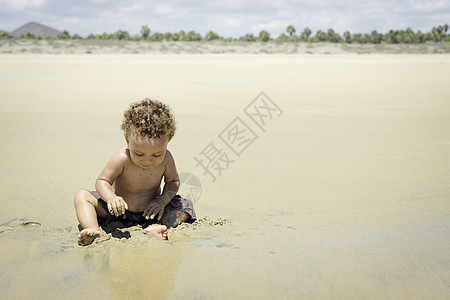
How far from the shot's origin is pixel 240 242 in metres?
1.93

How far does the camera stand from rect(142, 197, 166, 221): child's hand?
2.12 meters

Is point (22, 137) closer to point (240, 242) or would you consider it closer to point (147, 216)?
point (147, 216)

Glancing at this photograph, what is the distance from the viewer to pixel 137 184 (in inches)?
87.9

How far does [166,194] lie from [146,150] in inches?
14.3

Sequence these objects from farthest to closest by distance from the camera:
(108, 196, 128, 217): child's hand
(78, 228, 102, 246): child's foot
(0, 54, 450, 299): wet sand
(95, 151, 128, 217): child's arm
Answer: (95, 151, 128, 217): child's arm, (108, 196, 128, 217): child's hand, (78, 228, 102, 246): child's foot, (0, 54, 450, 299): wet sand

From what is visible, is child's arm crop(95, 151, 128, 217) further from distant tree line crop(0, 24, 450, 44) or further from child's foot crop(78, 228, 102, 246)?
distant tree line crop(0, 24, 450, 44)

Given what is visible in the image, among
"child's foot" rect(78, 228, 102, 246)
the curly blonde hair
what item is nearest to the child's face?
the curly blonde hair

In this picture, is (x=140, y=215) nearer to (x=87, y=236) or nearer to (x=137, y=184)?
Result: (x=137, y=184)

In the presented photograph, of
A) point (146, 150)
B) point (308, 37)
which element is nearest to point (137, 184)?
point (146, 150)

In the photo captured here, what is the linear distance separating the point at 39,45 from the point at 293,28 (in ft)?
80.2

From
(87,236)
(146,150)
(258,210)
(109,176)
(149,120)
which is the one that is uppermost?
(149,120)

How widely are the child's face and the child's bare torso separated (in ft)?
0.37

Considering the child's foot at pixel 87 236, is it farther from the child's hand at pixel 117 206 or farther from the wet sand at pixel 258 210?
the child's hand at pixel 117 206

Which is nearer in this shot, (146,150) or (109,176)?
(146,150)
